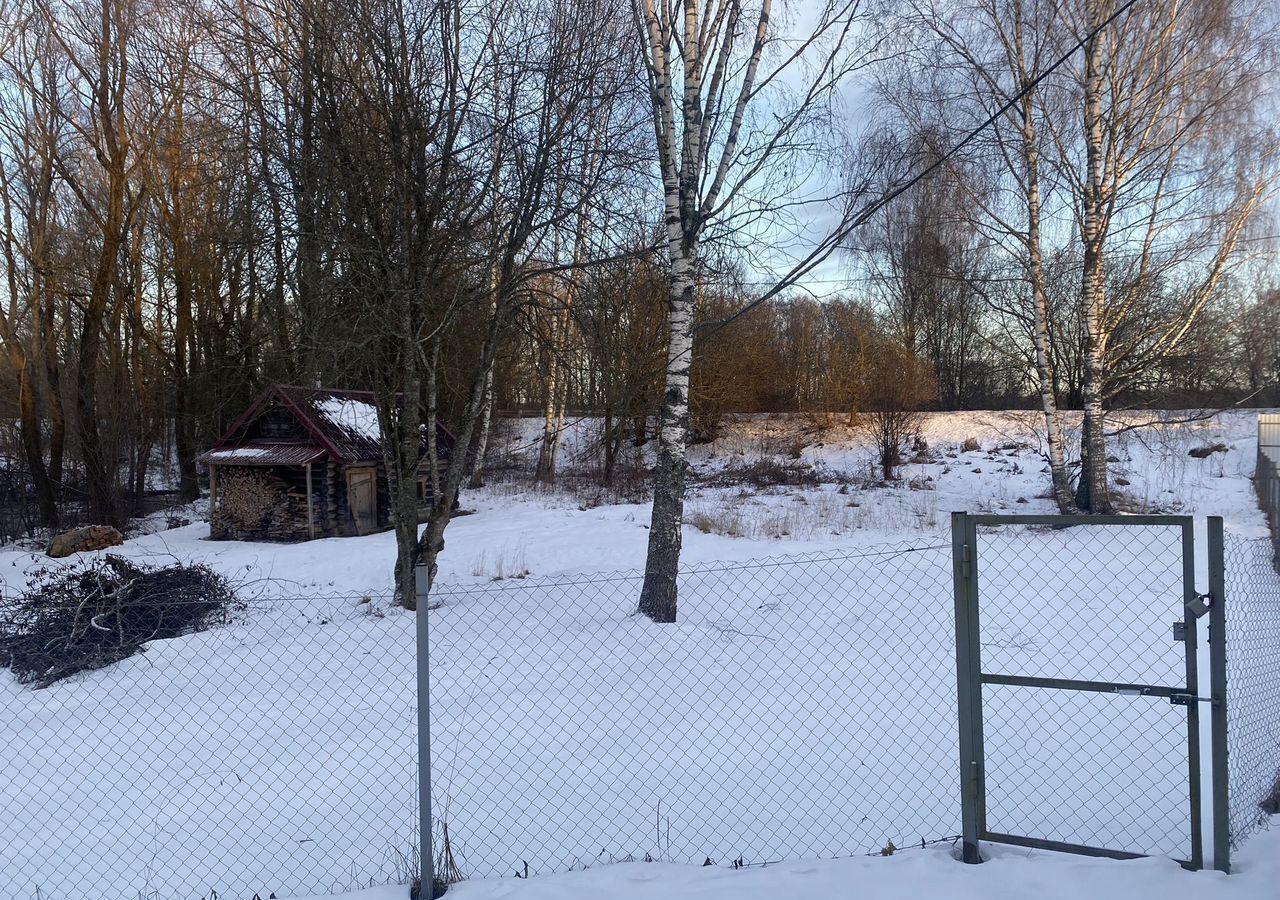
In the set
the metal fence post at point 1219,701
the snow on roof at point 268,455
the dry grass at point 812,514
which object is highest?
the snow on roof at point 268,455

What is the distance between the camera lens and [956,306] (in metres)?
28.4

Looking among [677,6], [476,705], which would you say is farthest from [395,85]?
[476,705]

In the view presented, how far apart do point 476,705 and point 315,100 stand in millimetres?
6436

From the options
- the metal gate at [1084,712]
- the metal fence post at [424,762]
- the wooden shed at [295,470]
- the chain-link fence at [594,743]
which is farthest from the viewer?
the wooden shed at [295,470]

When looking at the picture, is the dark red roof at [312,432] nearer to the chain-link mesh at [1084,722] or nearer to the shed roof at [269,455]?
the shed roof at [269,455]

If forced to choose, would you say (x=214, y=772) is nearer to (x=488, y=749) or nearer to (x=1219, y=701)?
(x=488, y=749)

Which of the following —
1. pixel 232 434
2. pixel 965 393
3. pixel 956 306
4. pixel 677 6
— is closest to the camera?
pixel 677 6

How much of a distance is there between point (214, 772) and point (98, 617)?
3.82 metres

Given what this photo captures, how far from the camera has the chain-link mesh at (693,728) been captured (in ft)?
14.4

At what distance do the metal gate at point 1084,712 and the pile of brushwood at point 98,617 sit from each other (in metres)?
6.47

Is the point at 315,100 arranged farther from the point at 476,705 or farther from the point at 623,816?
the point at 623,816

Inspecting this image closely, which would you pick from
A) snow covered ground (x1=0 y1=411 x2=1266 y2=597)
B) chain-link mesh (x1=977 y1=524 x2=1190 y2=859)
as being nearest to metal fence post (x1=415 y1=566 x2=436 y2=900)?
chain-link mesh (x1=977 y1=524 x2=1190 y2=859)

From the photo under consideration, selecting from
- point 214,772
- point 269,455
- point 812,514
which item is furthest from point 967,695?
point 269,455

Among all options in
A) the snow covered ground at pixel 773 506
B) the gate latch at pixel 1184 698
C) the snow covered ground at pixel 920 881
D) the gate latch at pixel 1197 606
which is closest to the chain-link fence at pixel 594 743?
the snow covered ground at pixel 920 881
